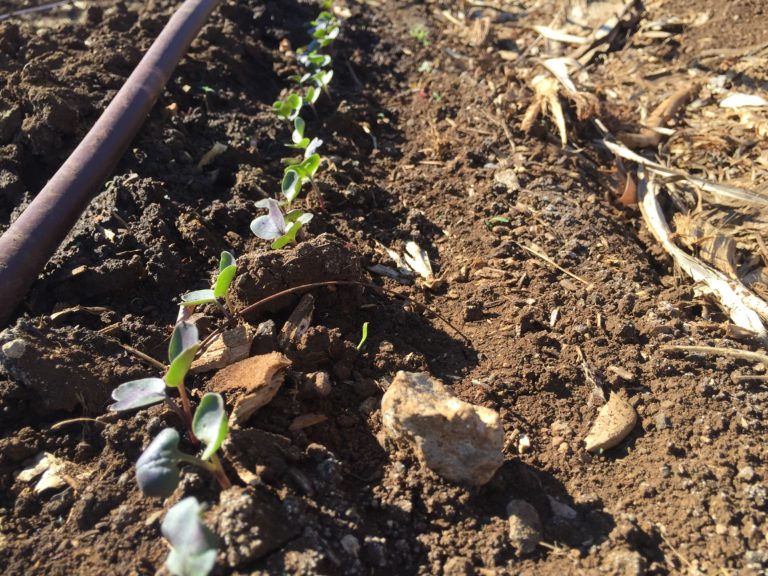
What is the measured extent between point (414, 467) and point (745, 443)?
3.15ft

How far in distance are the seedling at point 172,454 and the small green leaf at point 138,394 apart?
12 centimetres

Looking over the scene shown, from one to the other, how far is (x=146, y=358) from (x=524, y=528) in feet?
3.94

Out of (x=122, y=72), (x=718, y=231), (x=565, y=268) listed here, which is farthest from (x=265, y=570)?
(x=122, y=72)

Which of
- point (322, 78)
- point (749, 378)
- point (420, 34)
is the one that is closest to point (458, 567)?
point (749, 378)

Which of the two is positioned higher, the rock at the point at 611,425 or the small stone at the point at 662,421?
the rock at the point at 611,425

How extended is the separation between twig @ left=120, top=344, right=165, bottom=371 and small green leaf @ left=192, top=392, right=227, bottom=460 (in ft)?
1.65

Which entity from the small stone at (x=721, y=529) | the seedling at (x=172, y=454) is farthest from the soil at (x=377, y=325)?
the seedling at (x=172, y=454)

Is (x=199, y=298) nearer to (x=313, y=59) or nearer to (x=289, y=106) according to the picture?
(x=289, y=106)

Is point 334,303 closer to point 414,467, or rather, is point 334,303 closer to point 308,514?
point 414,467

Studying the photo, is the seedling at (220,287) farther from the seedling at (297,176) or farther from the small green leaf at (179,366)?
the seedling at (297,176)

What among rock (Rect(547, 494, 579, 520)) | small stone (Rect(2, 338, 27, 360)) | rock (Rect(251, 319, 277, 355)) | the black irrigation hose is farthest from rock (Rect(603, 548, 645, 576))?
the black irrigation hose

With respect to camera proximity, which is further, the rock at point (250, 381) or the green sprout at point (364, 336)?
the green sprout at point (364, 336)

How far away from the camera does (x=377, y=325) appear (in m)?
2.27

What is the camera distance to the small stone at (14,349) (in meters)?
1.90
